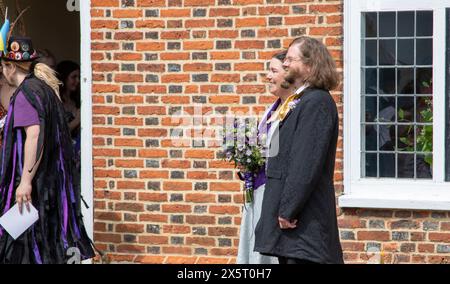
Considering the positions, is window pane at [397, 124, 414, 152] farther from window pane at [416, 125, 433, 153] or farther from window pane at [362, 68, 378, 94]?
window pane at [362, 68, 378, 94]

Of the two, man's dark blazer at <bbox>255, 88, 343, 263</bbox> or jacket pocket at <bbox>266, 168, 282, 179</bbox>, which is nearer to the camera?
man's dark blazer at <bbox>255, 88, 343, 263</bbox>

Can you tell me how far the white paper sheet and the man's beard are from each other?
2.16m

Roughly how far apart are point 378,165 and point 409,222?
0.51 m

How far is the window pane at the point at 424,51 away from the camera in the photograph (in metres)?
7.47

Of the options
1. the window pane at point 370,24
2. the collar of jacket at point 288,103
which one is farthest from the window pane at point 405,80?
the collar of jacket at point 288,103

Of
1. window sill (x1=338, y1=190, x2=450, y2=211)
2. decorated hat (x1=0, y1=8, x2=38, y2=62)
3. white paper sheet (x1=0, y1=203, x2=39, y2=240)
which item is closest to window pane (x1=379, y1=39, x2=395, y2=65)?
window sill (x1=338, y1=190, x2=450, y2=211)

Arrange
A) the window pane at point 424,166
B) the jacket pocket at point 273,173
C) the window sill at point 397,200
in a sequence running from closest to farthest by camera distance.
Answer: the jacket pocket at point 273,173, the window sill at point 397,200, the window pane at point 424,166

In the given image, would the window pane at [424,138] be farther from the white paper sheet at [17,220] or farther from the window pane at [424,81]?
the white paper sheet at [17,220]

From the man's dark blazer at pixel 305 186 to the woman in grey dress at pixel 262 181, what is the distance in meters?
0.34

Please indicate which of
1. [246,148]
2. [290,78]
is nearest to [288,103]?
[290,78]

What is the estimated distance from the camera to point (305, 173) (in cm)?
549

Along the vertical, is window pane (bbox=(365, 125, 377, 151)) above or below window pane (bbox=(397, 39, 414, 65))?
Answer: below

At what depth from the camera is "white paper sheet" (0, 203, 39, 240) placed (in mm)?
6961

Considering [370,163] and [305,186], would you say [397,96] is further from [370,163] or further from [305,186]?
[305,186]
